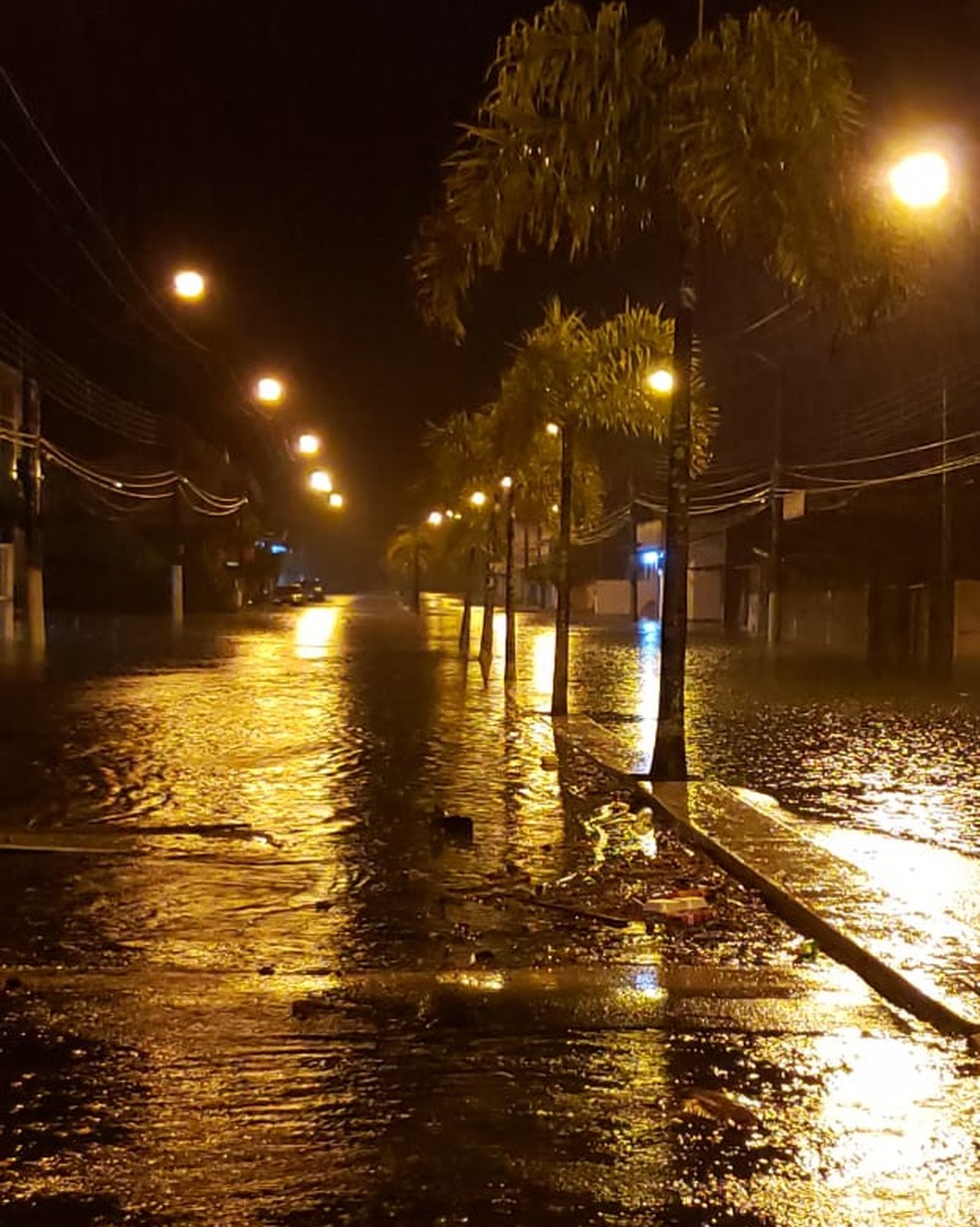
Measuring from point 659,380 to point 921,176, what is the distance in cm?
686

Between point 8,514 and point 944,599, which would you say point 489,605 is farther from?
Answer: point 8,514

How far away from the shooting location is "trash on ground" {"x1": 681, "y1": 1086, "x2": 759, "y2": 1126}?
516 centimetres

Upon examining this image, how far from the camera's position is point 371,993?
22.6 feet

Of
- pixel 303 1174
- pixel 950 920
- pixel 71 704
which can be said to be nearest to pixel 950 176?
pixel 950 920

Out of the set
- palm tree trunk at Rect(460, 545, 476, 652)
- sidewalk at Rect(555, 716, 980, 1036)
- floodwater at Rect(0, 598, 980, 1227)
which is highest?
palm tree trunk at Rect(460, 545, 476, 652)

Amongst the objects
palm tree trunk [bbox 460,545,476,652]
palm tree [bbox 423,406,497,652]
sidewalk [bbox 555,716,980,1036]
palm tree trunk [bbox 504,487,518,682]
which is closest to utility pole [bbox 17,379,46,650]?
palm tree [bbox 423,406,497,652]

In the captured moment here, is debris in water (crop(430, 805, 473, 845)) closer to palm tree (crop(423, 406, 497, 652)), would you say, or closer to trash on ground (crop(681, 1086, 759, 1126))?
trash on ground (crop(681, 1086, 759, 1126))

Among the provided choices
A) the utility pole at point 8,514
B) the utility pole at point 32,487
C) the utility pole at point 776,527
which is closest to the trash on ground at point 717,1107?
the utility pole at point 32,487

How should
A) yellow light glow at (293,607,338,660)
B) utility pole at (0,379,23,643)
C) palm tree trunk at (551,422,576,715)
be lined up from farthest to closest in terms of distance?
1. yellow light glow at (293,607,338,660)
2. utility pole at (0,379,23,643)
3. palm tree trunk at (551,422,576,715)

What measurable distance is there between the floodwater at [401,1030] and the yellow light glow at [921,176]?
15.7ft

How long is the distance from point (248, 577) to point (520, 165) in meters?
66.0

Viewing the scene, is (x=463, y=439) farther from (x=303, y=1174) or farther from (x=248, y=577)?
(x=248, y=577)

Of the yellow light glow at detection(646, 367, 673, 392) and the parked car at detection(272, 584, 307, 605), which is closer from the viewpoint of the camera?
the yellow light glow at detection(646, 367, 673, 392)

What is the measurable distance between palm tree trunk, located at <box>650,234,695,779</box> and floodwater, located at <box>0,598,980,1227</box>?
1.22 meters
